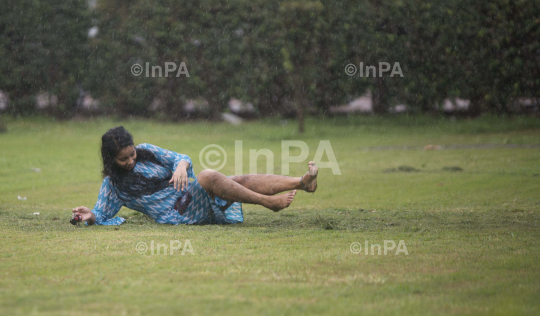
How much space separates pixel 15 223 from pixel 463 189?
567 centimetres

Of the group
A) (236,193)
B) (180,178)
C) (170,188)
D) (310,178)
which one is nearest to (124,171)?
(170,188)

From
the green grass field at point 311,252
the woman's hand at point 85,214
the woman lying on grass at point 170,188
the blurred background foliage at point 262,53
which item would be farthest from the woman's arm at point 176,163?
the blurred background foliage at point 262,53

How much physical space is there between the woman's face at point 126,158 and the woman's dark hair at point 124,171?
3 cm

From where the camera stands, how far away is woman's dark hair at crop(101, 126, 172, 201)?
5230 mm

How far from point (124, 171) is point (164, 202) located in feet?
1.51

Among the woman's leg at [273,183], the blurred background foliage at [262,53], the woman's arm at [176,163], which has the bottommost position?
the woman's leg at [273,183]

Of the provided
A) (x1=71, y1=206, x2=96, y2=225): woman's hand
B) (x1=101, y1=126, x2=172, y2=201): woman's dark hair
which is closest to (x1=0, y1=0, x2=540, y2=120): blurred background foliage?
(x1=101, y1=126, x2=172, y2=201): woman's dark hair

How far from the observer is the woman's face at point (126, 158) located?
17.2 feet

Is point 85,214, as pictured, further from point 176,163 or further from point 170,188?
point 176,163

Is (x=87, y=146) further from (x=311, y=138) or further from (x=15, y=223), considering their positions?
(x=15, y=223)

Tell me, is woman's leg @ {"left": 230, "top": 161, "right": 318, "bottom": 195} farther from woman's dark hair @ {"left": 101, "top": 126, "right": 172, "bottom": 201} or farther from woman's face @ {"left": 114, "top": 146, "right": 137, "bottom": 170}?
woman's face @ {"left": 114, "top": 146, "right": 137, "bottom": 170}

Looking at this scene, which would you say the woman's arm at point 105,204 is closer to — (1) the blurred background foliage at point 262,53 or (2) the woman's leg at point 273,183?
(2) the woman's leg at point 273,183

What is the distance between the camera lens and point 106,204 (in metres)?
5.45

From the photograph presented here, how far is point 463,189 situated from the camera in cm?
839
